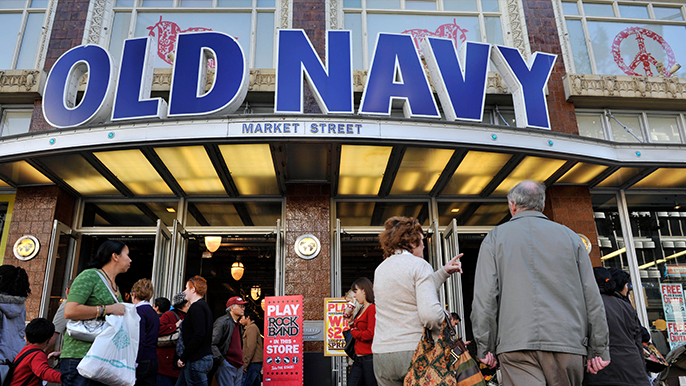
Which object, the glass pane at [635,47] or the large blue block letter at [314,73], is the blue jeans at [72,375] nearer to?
the large blue block letter at [314,73]

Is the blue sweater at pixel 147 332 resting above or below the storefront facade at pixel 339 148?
below

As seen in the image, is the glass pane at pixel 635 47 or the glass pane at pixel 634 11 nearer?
the glass pane at pixel 635 47

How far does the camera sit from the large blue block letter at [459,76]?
8008 mm

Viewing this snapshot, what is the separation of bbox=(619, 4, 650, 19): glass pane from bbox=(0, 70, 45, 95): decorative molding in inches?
507

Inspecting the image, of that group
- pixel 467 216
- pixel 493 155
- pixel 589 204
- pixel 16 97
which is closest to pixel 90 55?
pixel 16 97

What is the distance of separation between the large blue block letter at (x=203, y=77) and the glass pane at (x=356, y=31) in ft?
9.94

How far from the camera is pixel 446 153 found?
7703mm

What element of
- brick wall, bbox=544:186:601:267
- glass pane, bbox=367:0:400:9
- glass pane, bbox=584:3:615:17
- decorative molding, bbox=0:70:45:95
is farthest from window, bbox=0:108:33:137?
glass pane, bbox=584:3:615:17

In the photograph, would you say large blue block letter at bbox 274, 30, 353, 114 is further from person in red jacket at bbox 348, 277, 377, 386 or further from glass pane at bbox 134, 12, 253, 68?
person in red jacket at bbox 348, 277, 377, 386

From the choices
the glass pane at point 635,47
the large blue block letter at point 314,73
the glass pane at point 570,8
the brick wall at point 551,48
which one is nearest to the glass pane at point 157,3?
the large blue block letter at point 314,73

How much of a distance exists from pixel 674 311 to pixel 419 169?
575 centimetres

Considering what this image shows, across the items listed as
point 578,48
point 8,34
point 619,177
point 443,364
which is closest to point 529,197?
point 443,364

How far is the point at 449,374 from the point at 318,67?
636 cm

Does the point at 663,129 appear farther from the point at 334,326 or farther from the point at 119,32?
the point at 119,32
